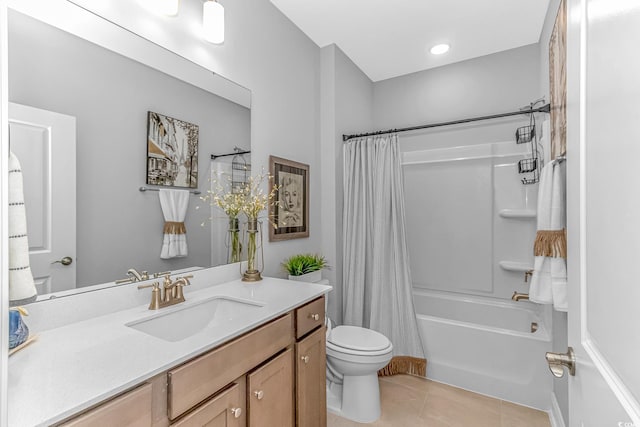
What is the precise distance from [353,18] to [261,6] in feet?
2.17

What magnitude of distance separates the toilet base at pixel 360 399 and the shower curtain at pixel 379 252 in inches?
18.9

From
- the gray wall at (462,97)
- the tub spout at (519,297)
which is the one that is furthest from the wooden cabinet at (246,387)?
the gray wall at (462,97)

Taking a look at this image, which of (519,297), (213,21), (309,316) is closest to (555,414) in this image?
(519,297)

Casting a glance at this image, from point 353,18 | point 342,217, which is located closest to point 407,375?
point 342,217

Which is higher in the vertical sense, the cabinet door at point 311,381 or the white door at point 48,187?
the white door at point 48,187

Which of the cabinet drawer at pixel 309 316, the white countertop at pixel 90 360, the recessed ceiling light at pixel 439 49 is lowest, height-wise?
the cabinet drawer at pixel 309 316

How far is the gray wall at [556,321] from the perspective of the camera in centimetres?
169

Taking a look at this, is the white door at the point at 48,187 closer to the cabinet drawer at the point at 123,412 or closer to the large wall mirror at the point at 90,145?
the large wall mirror at the point at 90,145

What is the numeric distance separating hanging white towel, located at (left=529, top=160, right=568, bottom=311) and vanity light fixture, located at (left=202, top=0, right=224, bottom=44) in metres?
1.75

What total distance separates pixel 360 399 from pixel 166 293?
1367mm

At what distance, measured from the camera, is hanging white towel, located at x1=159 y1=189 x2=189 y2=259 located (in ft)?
4.68

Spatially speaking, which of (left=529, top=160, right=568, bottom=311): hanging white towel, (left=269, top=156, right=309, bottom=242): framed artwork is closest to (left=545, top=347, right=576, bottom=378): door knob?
(left=529, top=160, right=568, bottom=311): hanging white towel

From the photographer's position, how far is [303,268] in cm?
213

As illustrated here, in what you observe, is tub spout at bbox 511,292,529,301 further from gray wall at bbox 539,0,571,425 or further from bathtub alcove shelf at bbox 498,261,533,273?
gray wall at bbox 539,0,571,425
